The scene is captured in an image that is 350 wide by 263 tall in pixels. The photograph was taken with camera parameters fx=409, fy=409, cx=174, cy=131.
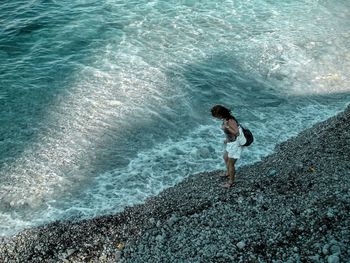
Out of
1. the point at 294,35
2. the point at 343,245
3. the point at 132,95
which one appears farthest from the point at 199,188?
the point at 294,35

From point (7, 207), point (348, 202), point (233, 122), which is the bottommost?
point (7, 207)

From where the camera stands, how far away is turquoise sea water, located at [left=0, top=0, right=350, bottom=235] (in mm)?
14245

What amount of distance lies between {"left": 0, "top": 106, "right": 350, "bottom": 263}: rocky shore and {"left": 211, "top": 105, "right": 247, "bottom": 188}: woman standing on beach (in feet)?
2.25

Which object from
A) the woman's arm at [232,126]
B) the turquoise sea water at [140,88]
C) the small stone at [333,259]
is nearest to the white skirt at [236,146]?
the woman's arm at [232,126]

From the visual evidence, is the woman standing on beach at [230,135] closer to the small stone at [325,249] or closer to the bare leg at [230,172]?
the bare leg at [230,172]

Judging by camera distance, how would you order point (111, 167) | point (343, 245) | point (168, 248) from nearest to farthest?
point (343, 245)
point (168, 248)
point (111, 167)

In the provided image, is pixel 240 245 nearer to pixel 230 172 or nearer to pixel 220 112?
pixel 230 172

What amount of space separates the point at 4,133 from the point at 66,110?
2.75 m

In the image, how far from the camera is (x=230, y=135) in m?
11.4

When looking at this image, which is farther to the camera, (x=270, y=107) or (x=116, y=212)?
(x=270, y=107)

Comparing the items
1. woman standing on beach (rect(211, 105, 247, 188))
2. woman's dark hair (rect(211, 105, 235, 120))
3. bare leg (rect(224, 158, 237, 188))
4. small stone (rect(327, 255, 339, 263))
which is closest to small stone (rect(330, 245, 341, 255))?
Result: small stone (rect(327, 255, 339, 263))

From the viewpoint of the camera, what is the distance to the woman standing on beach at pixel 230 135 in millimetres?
10961

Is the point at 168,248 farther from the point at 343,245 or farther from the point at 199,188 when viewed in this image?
the point at 343,245

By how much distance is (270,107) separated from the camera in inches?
707
